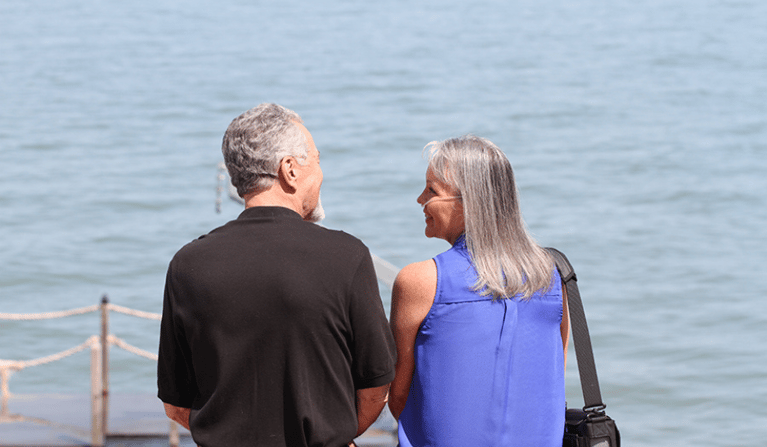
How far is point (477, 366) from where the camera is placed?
2.24m

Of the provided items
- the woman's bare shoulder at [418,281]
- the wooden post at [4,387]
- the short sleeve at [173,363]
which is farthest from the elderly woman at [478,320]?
the wooden post at [4,387]

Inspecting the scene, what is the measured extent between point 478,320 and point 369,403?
1.10 ft

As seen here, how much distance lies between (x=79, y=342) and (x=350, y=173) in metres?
9.78

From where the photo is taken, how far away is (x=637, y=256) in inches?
625

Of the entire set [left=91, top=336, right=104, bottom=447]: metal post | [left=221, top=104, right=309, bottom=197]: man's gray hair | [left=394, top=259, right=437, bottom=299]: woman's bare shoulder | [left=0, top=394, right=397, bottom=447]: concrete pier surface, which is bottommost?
[left=0, top=394, right=397, bottom=447]: concrete pier surface

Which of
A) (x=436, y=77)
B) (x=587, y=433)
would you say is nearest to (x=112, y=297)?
(x=587, y=433)

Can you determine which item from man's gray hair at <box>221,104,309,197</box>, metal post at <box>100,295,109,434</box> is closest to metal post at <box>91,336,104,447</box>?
metal post at <box>100,295,109,434</box>

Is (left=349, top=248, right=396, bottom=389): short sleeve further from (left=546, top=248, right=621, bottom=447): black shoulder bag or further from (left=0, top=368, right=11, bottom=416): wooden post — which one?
(left=0, top=368, right=11, bottom=416): wooden post

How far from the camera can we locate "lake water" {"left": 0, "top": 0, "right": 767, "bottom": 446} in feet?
40.6

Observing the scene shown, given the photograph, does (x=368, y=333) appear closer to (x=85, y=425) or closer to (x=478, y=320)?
(x=478, y=320)

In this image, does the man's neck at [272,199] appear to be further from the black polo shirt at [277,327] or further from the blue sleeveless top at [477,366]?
the blue sleeveless top at [477,366]

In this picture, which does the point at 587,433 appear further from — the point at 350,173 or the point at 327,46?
the point at 327,46

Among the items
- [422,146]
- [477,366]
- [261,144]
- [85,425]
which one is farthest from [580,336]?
[422,146]

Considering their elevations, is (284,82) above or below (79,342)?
above
